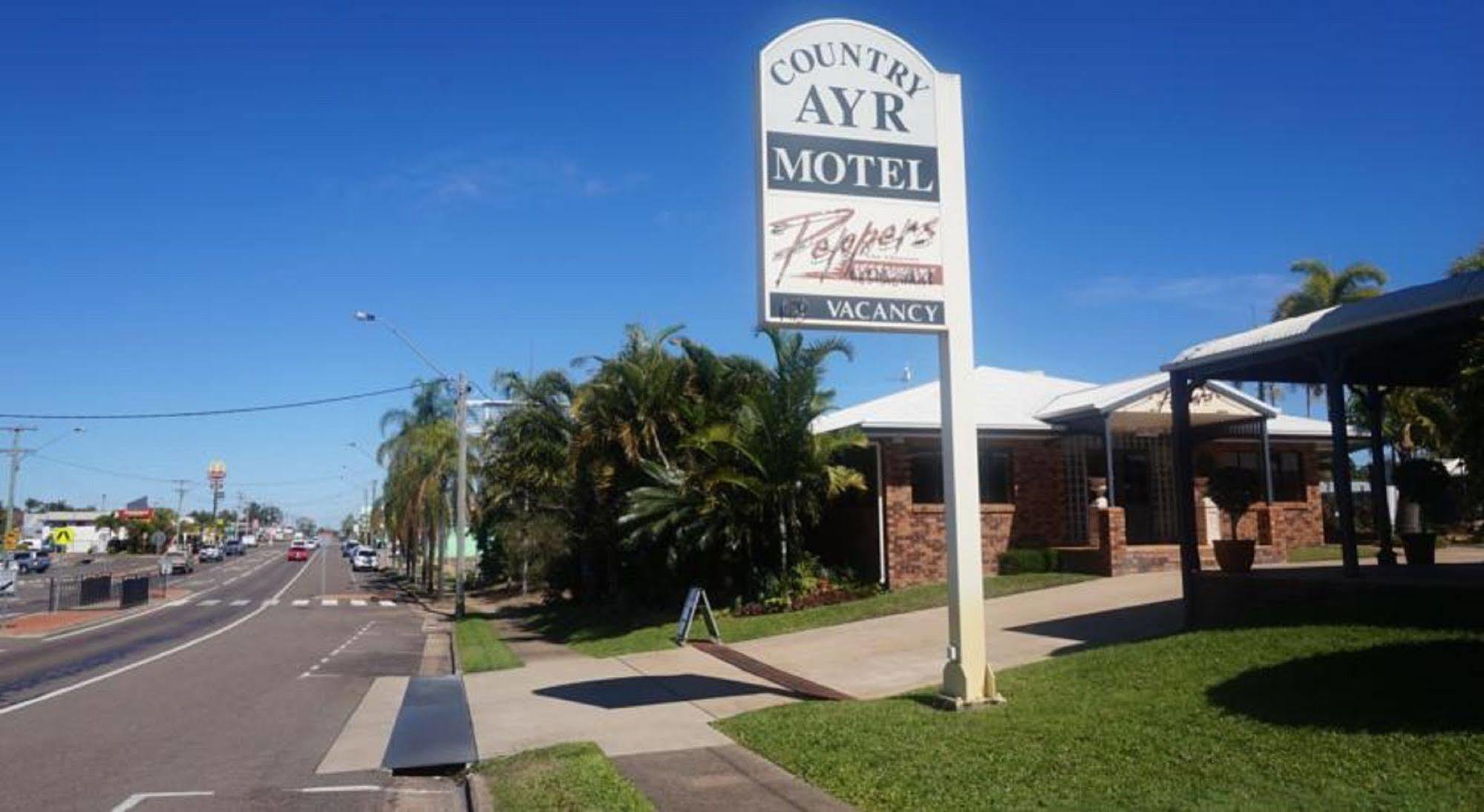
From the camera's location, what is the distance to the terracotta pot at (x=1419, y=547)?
1459 centimetres

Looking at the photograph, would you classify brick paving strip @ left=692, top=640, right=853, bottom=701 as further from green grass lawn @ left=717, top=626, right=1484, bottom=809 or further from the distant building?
the distant building

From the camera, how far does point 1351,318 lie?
1235cm

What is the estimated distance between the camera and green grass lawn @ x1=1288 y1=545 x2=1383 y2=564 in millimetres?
20562

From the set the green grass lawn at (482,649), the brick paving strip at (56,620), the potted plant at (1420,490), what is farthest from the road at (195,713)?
the potted plant at (1420,490)

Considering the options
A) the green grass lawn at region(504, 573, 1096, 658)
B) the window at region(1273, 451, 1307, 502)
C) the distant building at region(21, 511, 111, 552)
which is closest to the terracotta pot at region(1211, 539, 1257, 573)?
the green grass lawn at region(504, 573, 1096, 658)

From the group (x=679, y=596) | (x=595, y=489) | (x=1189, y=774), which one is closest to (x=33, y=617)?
(x=595, y=489)

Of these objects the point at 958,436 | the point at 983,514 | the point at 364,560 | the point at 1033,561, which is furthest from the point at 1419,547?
the point at 364,560

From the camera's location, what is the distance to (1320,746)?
24.1 ft

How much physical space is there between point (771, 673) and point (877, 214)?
6.61 meters

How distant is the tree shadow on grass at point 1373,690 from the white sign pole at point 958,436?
2334 mm

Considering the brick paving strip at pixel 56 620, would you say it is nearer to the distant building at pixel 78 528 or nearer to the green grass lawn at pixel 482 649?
the green grass lawn at pixel 482 649

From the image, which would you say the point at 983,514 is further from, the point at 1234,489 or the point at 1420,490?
the point at 1420,490

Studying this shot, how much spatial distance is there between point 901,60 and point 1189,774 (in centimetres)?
797

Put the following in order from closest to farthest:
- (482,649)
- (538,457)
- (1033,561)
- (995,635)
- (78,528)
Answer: (995,635)
(482,649)
(1033,561)
(538,457)
(78,528)
